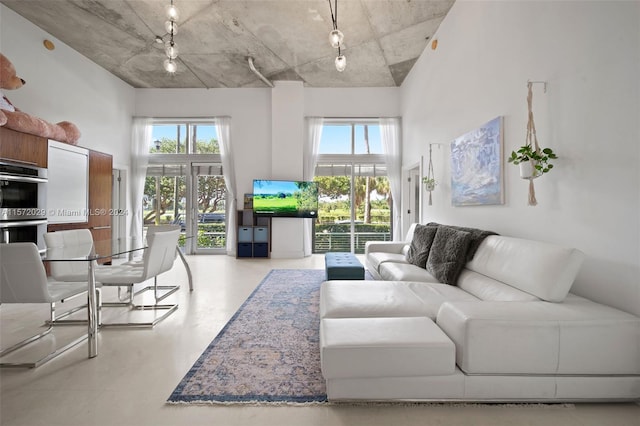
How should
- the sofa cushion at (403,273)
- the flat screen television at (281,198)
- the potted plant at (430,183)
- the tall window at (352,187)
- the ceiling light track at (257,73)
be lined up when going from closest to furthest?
the sofa cushion at (403,273) → the potted plant at (430,183) → the ceiling light track at (257,73) → the flat screen television at (281,198) → the tall window at (352,187)

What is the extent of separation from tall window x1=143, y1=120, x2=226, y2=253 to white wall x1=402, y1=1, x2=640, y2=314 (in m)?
5.49

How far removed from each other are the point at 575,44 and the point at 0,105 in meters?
5.82

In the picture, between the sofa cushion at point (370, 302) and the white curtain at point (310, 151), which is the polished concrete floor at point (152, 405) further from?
the white curtain at point (310, 151)

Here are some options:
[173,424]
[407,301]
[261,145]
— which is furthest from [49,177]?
[407,301]

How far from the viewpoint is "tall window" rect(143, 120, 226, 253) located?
702 centimetres

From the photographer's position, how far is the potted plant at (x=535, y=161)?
2281 mm

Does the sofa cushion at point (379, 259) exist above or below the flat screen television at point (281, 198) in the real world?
below

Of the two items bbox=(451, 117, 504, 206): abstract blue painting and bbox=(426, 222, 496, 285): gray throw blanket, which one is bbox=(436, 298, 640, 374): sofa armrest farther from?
bbox=(451, 117, 504, 206): abstract blue painting

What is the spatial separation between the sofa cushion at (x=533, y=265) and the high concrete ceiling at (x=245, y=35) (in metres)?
3.59

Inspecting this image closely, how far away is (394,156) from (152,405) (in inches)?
241

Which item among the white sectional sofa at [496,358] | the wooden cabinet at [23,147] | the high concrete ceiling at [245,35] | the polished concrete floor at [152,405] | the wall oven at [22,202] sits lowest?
the polished concrete floor at [152,405]

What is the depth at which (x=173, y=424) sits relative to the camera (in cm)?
154

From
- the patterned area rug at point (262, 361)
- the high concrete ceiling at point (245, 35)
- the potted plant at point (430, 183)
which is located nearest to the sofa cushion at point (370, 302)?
the patterned area rug at point (262, 361)

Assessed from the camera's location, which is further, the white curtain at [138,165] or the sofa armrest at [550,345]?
the white curtain at [138,165]
